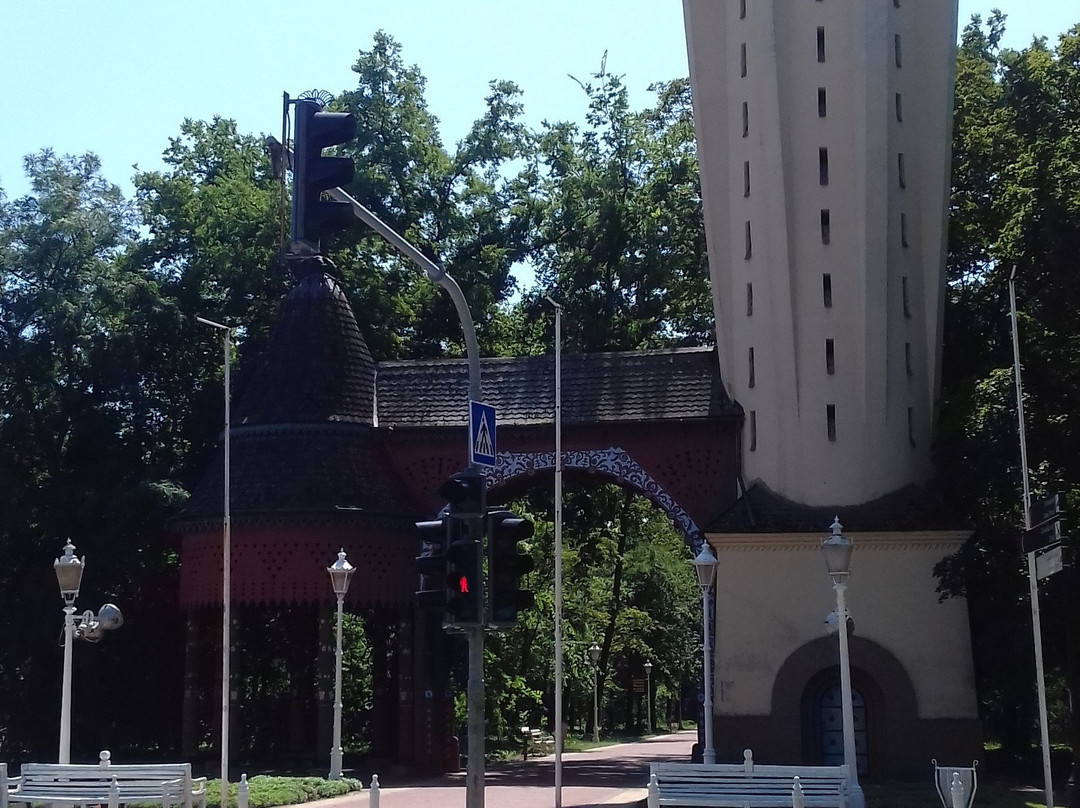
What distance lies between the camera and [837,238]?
35.4 m

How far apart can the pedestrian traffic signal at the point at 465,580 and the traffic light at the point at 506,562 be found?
12 centimetres

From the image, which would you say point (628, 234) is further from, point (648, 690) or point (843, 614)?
point (648, 690)

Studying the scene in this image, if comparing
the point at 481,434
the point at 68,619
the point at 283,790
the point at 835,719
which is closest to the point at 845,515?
the point at 835,719

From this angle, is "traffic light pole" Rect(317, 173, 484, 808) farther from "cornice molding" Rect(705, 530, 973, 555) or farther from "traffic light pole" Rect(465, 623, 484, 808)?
"cornice molding" Rect(705, 530, 973, 555)

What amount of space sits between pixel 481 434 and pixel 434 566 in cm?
195

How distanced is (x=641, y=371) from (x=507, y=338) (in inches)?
530

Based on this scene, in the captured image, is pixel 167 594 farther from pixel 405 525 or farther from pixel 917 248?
pixel 917 248

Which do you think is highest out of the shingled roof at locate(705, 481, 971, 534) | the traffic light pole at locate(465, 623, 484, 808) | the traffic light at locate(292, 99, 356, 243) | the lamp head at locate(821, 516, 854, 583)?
the traffic light at locate(292, 99, 356, 243)

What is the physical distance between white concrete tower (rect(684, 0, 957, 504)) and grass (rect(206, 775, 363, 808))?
1342 centimetres

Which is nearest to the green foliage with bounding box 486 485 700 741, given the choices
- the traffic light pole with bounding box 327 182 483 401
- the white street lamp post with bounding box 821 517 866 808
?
the white street lamp post with bounding box 821 517 866 808

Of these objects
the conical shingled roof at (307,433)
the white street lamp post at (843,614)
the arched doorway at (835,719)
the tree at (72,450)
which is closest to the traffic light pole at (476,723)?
the white street lamp post at (843,614)

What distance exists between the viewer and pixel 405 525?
3703 cm

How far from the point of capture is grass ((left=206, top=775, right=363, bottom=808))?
24906mm

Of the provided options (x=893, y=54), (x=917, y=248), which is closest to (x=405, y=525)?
(x=917, y=248)
